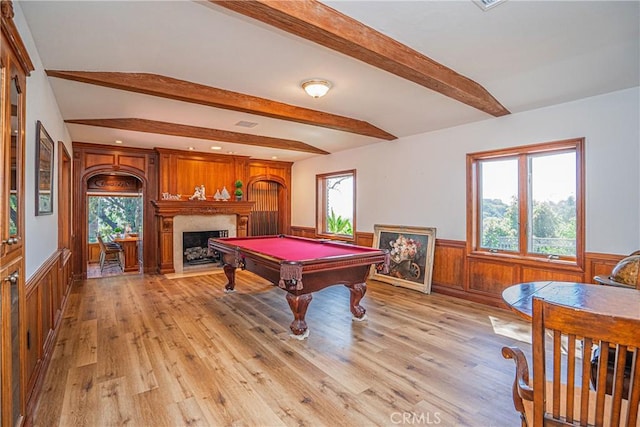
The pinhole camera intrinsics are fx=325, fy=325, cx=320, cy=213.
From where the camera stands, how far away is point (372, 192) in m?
6.34

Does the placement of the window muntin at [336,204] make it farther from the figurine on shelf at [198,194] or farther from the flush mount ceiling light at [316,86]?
the flush mount ceiling light at [316,86]

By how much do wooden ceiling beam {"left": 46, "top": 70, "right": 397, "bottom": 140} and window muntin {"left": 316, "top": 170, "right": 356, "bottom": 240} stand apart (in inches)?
86.9

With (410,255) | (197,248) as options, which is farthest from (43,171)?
(410,255)

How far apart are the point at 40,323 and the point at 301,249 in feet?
8.58

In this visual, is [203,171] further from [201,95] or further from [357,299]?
[357,299]

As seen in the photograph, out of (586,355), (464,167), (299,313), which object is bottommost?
(299,313)

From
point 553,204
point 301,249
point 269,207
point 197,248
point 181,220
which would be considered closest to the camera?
point 553,204

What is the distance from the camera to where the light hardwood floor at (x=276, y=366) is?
2.14m

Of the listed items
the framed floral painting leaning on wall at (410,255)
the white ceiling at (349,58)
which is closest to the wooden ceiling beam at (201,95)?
the white ceiling at (349,58)

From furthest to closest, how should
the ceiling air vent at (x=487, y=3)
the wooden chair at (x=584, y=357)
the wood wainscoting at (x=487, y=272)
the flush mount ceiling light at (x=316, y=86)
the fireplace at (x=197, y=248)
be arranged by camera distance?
1. the fireplace at (x=197, y=248)
2. the wood wainscoting at (x=487, y=272)
3. the flush mount ceiling light at (x=316, y=86)
4. the ceiling air vent at (x=487, y=3)
5. the wooden chair at (x=584, y=357)

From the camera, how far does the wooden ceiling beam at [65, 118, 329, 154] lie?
4887 millimetres

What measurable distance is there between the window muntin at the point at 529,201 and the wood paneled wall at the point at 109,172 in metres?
6.16

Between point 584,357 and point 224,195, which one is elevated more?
point 224,195

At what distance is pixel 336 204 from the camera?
7.48m
